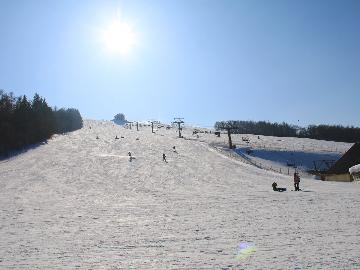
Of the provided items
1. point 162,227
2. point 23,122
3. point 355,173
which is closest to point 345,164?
point 355,173

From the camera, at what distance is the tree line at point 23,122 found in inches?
2936

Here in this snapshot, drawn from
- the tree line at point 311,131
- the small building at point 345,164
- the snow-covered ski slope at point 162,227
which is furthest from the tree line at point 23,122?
the tree line at point 311,131

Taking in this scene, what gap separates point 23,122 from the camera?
82.2 metres

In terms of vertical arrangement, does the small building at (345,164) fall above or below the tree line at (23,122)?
below

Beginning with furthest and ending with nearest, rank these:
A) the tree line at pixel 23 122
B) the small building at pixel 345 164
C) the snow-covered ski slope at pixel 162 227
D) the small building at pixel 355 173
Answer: the tree line at pixel 23 122
the small building at pixel 345 164
the small building at pixel 355 173
the snow-covered ski slope at pixel 162 227

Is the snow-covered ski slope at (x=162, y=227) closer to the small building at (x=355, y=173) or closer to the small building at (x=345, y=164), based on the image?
the small building at (x=355, y=173)

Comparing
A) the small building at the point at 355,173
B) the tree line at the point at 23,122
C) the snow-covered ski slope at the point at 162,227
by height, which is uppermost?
the tree line at the point at 23,122

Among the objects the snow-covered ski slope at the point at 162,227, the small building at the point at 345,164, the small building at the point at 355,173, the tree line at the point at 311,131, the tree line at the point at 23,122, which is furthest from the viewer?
the tree line at the point at 311,131

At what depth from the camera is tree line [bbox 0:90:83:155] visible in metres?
74.6

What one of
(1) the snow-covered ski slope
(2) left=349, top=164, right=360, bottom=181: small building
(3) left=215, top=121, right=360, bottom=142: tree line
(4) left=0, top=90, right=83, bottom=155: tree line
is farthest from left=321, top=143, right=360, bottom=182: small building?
(3) left=215, top=121, right=360, bottom=142: tree line

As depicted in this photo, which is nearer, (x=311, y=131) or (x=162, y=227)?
(x=162, y=227)

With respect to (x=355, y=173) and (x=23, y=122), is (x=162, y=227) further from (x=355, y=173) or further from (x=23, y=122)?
(x=23, y=122)

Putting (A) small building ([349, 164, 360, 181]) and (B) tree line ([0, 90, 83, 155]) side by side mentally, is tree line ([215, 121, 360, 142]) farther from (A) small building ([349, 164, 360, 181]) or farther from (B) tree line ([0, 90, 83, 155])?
(A) small building ([349, 164, 360, 181])

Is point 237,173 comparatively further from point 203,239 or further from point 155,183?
point 203,239
